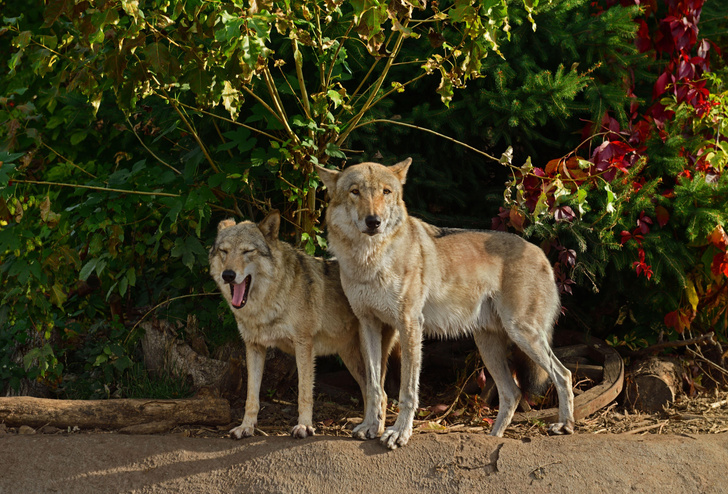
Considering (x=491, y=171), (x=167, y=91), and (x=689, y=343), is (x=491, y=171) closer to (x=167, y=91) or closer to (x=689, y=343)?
(x=689, y=343)

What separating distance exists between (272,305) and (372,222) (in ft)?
3.83

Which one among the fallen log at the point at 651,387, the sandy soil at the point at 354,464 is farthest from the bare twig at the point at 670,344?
the sandy soil at the point at 354,464

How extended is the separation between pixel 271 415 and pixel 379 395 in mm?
1290

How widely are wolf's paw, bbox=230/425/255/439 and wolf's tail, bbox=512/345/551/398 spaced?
243cm

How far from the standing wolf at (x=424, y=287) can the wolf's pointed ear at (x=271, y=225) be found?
49 centimetres

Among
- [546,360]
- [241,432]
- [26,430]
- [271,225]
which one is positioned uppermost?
[271,225]

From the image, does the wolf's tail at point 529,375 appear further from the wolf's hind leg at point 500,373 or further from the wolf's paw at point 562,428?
the wolf's paw at point 562,428

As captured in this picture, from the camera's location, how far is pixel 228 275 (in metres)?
5.05

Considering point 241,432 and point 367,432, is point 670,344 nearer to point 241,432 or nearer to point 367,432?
point 367,432

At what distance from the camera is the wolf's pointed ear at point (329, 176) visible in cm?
520

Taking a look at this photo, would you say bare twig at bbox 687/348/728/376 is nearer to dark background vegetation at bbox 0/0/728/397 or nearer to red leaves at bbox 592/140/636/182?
dark background vegetation at bbox 0/0/728/397

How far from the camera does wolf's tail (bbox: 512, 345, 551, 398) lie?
572 centimetres

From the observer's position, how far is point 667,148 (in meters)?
6.46

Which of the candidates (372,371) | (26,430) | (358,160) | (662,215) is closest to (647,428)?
(662,215)
